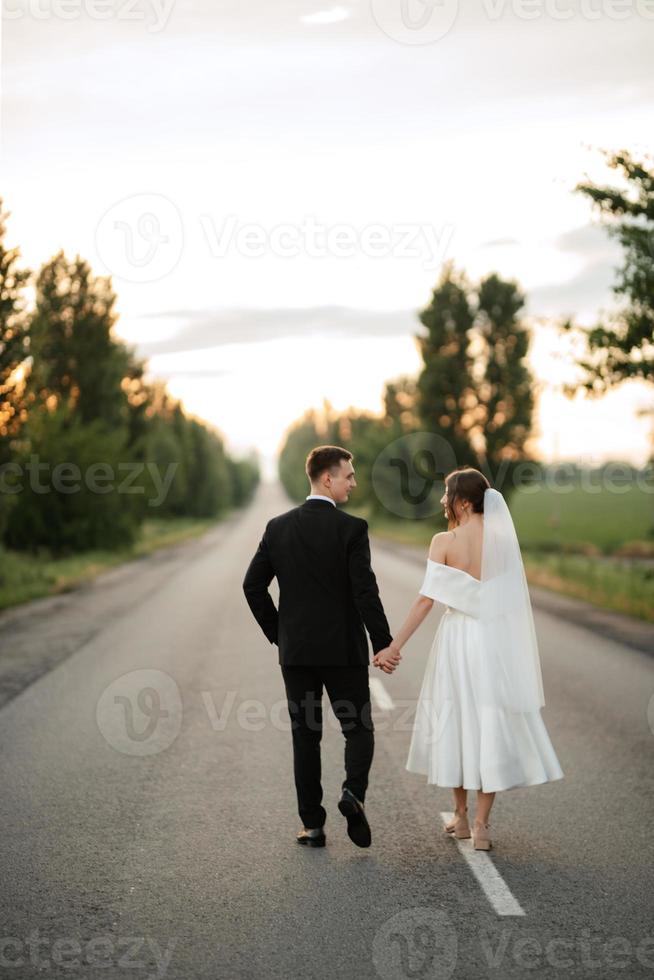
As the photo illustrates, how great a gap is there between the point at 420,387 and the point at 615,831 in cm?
3923

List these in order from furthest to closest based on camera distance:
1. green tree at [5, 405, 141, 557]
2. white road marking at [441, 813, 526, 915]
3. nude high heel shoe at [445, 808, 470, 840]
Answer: green tree at [5, 405, 141, 557] → nude high heel shoe at [445, 808, 470, 840] → white road marking at [441, 813, 526, 915]

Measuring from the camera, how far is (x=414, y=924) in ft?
14.7

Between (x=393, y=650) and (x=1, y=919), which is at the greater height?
(x=393, y=650)

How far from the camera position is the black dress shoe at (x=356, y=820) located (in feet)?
17.9

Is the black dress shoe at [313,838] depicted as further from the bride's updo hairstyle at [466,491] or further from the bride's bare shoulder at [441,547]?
the bride's updo hairstyle at [466,491]

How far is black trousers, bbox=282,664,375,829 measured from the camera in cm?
559

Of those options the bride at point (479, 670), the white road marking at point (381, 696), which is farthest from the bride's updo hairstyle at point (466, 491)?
the white road marking at point (381, 696)

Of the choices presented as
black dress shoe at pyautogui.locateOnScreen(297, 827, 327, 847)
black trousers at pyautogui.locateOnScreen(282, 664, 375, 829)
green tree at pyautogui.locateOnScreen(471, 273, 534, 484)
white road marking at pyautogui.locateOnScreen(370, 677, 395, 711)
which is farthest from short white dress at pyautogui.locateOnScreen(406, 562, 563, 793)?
green tree at pyautogui.locateOnScreen(471, 273, 534, 484)

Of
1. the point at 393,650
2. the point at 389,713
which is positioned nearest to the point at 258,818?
the point at 393,650

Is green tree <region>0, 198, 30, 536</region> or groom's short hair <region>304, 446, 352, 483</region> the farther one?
Result: green tree <region>0, 198, 30, 536</region>

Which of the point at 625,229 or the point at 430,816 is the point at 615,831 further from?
the point at 625,229

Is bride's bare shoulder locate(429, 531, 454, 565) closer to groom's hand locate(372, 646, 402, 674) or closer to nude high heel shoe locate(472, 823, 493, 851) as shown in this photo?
groom's hand locate(372, 646, 402, 674)

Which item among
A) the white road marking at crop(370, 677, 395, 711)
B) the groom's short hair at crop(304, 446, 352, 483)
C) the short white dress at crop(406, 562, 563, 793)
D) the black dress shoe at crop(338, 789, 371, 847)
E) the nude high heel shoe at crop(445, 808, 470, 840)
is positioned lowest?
the white road marking at crop(370, 677, 395, 711)

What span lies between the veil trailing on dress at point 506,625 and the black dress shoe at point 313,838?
1214mm
